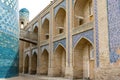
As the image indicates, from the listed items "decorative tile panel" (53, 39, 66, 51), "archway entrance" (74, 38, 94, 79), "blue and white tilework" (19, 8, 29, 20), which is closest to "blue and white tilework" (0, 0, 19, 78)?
"decorative tile panel" (53, 39, 66, 51)

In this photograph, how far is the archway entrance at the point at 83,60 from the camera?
10930 millimetres

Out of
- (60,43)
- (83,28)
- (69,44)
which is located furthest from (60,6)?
(83,28)

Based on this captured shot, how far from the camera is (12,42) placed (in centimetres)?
1052

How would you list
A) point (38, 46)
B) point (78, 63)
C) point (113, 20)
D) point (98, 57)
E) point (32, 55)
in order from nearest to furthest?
point (113, 20)
point (98, 57)
point (78, 63)
point (38, 46)
point (32, 55)

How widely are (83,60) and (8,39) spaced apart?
175 inches

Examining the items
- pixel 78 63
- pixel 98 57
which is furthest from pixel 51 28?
pixel 98 57

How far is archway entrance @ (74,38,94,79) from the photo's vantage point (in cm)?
1093

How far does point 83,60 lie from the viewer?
11305mm

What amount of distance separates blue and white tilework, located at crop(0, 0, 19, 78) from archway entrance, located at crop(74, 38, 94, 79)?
3.49 meters

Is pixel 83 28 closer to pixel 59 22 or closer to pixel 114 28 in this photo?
pixel 114 28

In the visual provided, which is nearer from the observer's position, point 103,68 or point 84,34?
point 103,68

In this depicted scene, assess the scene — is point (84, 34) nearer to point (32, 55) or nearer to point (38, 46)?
point (38, 46)

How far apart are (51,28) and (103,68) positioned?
6.84 meters

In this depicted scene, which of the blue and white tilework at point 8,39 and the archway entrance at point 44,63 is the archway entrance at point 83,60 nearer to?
the blue and white tilework at point 8,39
